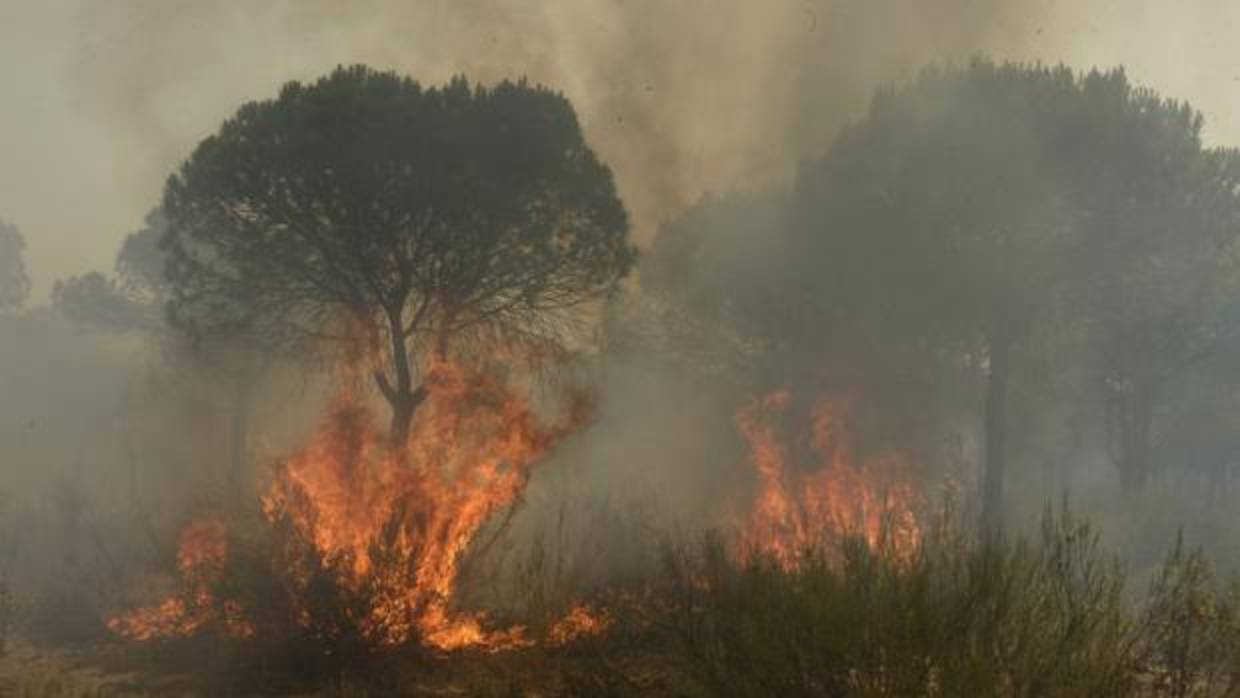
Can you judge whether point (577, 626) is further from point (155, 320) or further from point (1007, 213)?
point (155, 320)

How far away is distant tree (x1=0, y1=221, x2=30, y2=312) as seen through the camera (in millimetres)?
58531

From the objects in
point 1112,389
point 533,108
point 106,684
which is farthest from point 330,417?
point 1112,389

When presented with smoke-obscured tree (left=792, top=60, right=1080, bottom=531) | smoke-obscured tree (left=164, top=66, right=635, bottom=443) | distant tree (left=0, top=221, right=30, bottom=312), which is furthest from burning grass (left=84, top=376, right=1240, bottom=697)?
distant tree (left=0, top=221, right=30, bottom=312)

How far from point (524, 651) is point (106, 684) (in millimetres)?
5371

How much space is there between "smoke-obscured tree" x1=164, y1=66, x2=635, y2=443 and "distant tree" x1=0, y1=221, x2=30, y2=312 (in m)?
50.8

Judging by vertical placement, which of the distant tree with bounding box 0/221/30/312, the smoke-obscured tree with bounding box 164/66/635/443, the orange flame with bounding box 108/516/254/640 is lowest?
the orange flame with bounding box 108/516/254/640

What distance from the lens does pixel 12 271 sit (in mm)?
59594

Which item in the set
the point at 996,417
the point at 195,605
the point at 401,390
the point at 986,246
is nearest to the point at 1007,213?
the point at 986,246

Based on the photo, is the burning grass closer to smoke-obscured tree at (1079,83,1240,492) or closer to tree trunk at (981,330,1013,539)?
tree trunk at (981,330,1013,539)

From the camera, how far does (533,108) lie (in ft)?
57.0

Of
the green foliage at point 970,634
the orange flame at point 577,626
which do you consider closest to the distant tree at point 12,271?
the orange flame at point 577,626

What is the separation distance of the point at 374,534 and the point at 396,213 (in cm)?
614

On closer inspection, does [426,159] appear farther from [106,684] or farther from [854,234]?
[854,234]

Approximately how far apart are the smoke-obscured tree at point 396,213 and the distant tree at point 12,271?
50.8 metres
